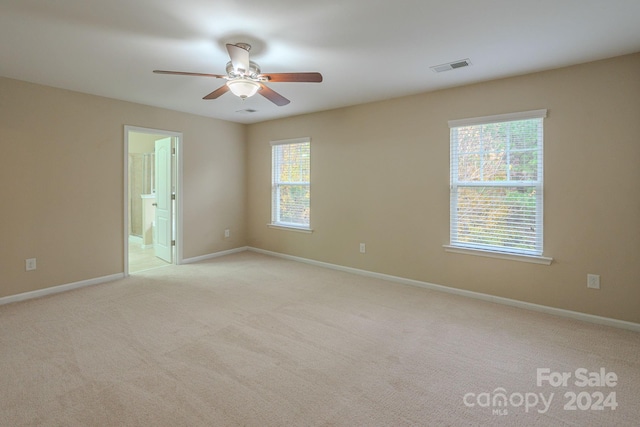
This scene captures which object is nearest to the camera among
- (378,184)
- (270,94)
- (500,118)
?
(270,94)

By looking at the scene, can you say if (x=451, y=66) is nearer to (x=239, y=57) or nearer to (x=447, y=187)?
(x=447, y=187)

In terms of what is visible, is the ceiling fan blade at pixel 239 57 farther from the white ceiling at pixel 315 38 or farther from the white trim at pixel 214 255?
the white trim at pixel 214 255

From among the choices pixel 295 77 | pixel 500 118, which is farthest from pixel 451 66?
pixel 295 77

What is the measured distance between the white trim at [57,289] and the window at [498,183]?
4.53 m

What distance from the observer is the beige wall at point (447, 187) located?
9.52 ft

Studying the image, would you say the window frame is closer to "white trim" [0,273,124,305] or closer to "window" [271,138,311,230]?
"window" [271,138,311,230]

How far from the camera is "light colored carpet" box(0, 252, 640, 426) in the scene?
1857mm

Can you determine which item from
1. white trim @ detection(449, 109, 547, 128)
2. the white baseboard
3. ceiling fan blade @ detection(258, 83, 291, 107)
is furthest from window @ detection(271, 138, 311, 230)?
white trim @ detection(449, 109, 547, 128)

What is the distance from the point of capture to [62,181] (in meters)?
3.87

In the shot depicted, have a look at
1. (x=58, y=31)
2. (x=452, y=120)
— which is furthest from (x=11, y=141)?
(x=452, y=120)

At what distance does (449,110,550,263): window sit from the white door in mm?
4356

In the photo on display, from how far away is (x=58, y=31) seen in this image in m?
2.41

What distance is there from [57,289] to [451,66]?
5128 millimetres

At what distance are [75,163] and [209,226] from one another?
2.19 m
